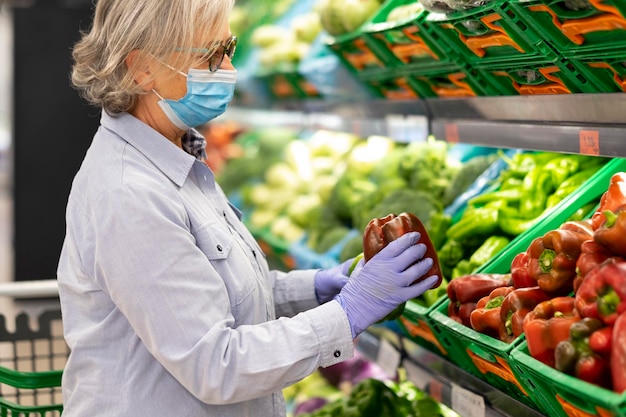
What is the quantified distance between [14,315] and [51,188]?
3661 mm

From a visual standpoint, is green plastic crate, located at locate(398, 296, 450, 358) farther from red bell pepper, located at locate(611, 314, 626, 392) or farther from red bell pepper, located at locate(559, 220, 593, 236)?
red bell pepper, located at locate(611, 314, 626, 392)

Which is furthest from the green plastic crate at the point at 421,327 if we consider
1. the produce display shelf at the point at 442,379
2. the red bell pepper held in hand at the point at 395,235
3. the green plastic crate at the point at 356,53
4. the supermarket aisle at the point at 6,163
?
the supermarket aisle at the point at 6,163

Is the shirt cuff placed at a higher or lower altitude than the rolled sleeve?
higher

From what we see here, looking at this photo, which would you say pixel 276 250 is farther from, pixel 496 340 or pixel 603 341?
pixel 603 341

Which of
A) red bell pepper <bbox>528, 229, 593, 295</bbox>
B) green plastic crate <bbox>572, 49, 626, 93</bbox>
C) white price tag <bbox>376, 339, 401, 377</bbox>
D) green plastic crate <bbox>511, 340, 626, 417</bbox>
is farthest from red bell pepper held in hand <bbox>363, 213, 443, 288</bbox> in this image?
white price tag <bbox>376, 339, 401, 377</bbox>

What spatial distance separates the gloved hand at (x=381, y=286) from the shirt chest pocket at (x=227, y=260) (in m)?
0.23

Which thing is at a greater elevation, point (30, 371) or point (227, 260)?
point (227, 260)

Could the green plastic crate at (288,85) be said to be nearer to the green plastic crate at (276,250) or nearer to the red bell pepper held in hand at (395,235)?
the green plastic crate at (276,250)

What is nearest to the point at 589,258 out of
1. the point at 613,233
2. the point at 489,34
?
the point at 613,233

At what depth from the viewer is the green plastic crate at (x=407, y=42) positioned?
8.01 ft

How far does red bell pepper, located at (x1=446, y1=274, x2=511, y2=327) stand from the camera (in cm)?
211

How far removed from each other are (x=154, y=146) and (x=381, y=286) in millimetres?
644

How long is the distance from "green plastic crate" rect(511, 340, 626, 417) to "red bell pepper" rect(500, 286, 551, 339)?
0.09m

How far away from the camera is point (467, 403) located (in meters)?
2.18
